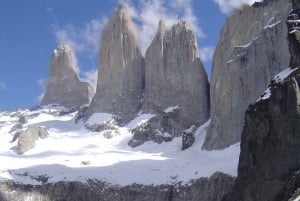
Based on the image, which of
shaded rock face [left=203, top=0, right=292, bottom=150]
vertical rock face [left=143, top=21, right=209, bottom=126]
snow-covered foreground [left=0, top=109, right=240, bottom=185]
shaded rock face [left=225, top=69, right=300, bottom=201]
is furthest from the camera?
vertical rock face [left=143, top=21, right=209, bottom=126]

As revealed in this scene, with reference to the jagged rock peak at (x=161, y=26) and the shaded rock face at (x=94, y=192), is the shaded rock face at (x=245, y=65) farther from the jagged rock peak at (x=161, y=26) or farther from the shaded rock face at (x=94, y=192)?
the jagged rock peak at (x=161, y=26)

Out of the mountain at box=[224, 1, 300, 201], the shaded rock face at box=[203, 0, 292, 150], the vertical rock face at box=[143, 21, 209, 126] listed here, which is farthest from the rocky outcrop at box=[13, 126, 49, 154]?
the mountain at box=[224, 1, 300, 201]

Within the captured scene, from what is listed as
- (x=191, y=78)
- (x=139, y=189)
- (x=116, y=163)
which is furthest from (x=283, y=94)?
(x=191, y=78)

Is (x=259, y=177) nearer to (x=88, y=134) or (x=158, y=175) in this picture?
(x=158, y=175)

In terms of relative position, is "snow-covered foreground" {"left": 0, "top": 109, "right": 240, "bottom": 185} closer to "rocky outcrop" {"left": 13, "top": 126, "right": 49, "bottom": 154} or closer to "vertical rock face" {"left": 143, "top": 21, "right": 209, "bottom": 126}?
"rocky outcrop" {"left": 13, "top": 126, "right": 49, "bottom": 154}

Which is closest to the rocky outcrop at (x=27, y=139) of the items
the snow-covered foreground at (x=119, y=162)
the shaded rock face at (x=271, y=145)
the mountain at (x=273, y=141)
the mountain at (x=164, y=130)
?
the mountain at (x=164, y=130)

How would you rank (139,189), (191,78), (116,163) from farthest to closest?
(191,78) → (116,163) → (139,189)
